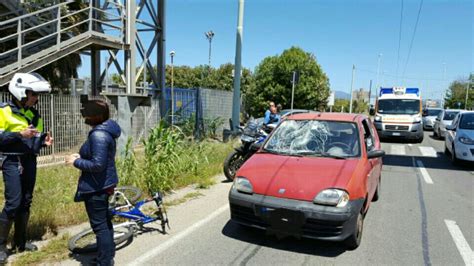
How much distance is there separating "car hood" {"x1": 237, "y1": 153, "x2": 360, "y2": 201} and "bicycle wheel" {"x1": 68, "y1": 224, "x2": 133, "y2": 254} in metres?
1.59

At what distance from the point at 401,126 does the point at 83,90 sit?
1392 centimetres

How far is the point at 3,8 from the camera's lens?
1104 cm

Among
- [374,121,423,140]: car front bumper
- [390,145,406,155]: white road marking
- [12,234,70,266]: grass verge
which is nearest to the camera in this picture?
[12,234,70,266]: grass verge

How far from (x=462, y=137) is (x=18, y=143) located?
35.7 feet

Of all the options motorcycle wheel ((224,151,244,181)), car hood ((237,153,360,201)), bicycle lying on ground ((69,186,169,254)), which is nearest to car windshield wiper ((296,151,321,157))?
car hood ((237,153,360,201))

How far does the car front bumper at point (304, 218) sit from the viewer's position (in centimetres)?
403

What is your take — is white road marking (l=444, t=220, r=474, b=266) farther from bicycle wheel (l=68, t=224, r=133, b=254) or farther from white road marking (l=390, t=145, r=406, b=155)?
white road marking (l=390, t=145, r=406, b=155)

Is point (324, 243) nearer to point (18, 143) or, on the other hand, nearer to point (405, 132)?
point (18, 143)

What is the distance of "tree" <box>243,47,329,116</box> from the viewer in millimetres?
34781

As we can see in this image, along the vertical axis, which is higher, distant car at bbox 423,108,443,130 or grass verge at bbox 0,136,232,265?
distant car at bbox 423,108,443,130

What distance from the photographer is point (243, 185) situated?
15.0ft

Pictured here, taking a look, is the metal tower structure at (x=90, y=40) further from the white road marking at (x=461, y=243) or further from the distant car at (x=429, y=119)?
the distant car at (x=429, y=119)

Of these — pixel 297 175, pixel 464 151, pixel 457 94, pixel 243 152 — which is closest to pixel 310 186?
pixel 297 175

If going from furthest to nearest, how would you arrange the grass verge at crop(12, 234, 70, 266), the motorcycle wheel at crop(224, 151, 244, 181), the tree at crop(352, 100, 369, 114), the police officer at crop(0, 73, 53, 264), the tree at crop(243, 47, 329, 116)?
the tree at crop(352, 100, 369, 114)
the tree at crop(243, 47, 329, 116)
the motorcycle wheel at crop(224, 151, 244, 181)
the grass verge at crop(12, 234, 70, 266)
the police officer at crop(0, 73, 53, 264)
